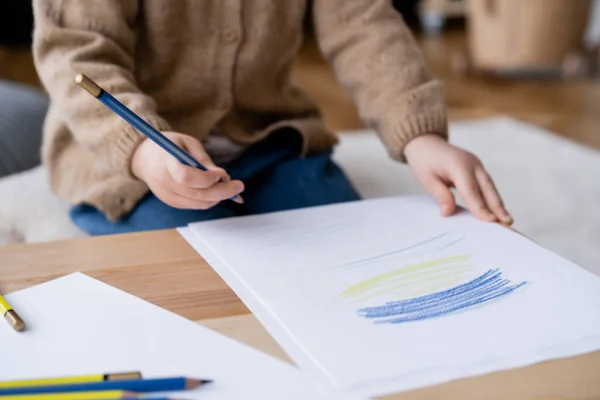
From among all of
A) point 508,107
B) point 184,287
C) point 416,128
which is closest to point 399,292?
point 184,287

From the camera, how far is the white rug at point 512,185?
2.80ft

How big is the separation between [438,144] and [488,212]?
0.34 feet

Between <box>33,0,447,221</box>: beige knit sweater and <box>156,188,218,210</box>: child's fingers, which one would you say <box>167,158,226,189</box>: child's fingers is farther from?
<box>33,0,447,221</box>: beige knit sweater

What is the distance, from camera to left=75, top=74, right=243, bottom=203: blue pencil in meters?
0.43

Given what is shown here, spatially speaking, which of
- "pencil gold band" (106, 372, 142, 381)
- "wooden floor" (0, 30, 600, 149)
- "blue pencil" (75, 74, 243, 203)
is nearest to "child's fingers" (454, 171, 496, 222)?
"blue pencil" (75, 74, 243, 203)

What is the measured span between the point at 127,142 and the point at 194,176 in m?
0.13

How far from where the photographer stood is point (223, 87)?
0.77m

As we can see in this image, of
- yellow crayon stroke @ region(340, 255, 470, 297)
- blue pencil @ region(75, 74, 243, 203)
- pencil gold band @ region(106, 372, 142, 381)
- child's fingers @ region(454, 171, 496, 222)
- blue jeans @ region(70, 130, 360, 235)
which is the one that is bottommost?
blue jeans @ region(70, 130, 360, 235)

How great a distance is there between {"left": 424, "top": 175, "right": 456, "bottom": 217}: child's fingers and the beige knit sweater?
0.23 feet

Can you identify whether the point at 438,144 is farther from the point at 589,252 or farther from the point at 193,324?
the point at 589,252

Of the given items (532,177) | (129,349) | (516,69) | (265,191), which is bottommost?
(516,69)

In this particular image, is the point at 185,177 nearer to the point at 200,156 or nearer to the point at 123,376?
the point at 200,156

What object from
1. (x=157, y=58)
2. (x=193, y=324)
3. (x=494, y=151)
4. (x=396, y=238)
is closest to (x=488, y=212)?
(x=396, y=238)

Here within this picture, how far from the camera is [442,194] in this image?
2.00ft
